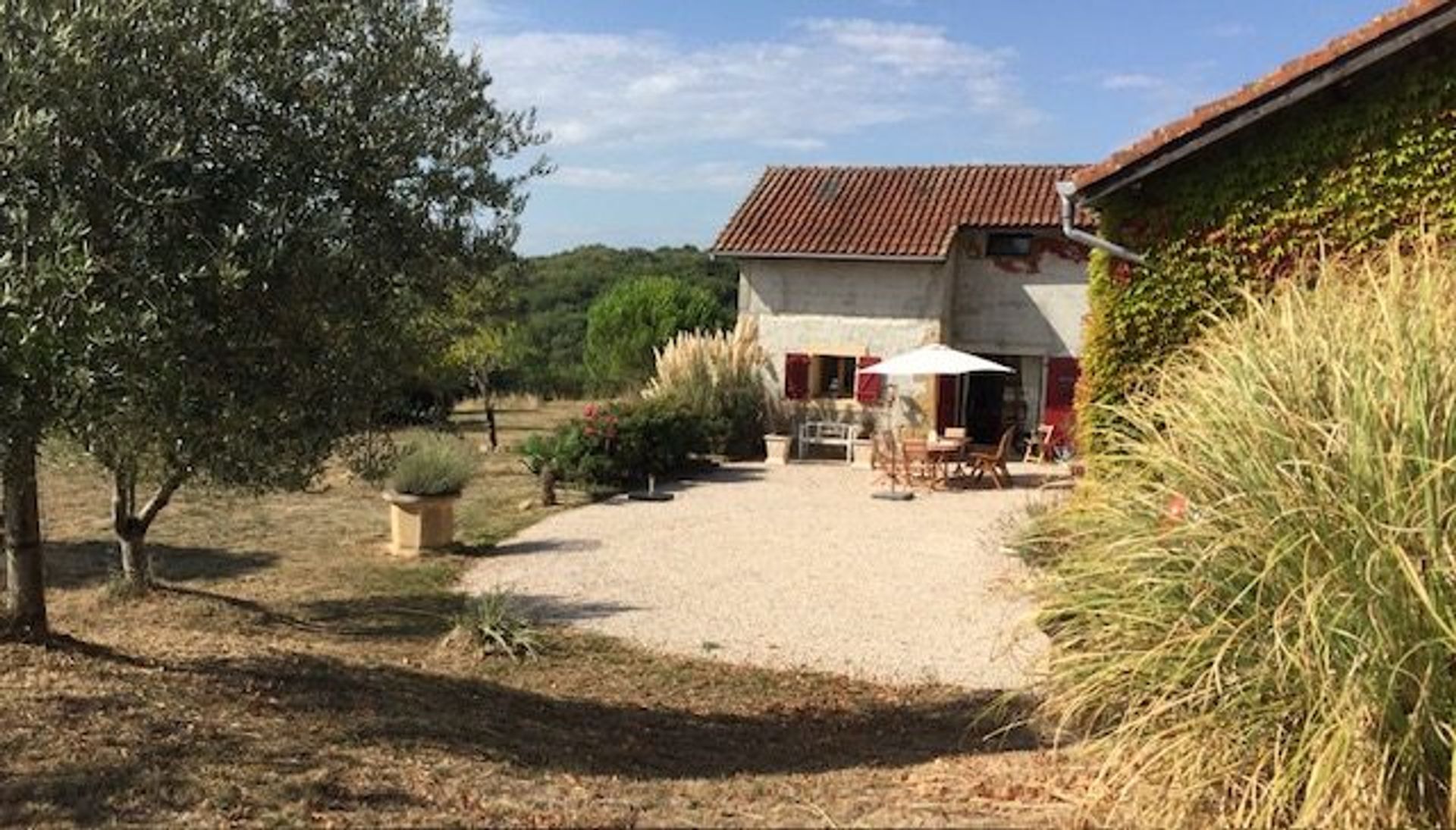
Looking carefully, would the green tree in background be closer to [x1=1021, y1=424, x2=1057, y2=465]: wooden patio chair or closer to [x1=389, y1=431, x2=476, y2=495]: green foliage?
[x1=1021, y1=424, x2=1057, y2=465]: wooden patio chair

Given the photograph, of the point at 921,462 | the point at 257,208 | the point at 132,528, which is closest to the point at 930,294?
the point at 921,462

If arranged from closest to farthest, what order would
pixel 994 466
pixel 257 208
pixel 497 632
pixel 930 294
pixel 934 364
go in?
pixel 257 208 < pixel 497 632 < pixel 994 466 < pixel 934 364 < pixel 930 294

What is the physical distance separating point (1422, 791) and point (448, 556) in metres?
10.6

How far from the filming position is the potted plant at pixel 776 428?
22438 mm

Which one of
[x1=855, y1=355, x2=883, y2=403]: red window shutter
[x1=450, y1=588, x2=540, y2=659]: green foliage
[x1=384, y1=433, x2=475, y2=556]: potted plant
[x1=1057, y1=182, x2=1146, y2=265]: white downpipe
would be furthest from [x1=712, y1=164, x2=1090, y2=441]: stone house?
[x1=450, y1=588, x2=540, y2=659]: green foliage

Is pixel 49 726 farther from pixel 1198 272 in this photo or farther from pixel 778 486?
pixel 778 486

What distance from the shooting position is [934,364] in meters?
20.0

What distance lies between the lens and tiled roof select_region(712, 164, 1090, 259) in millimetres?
23375

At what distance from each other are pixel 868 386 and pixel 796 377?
148 centimetres

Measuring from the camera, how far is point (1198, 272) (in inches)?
371

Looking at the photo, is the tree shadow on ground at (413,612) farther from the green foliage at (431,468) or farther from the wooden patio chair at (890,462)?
the wooden patio chair at (890,462)

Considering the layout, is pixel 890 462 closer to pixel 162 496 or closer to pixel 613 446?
pixel 613 446

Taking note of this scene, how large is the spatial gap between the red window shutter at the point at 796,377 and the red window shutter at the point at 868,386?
3.33 ft

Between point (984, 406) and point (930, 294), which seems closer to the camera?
point (930, 294)
